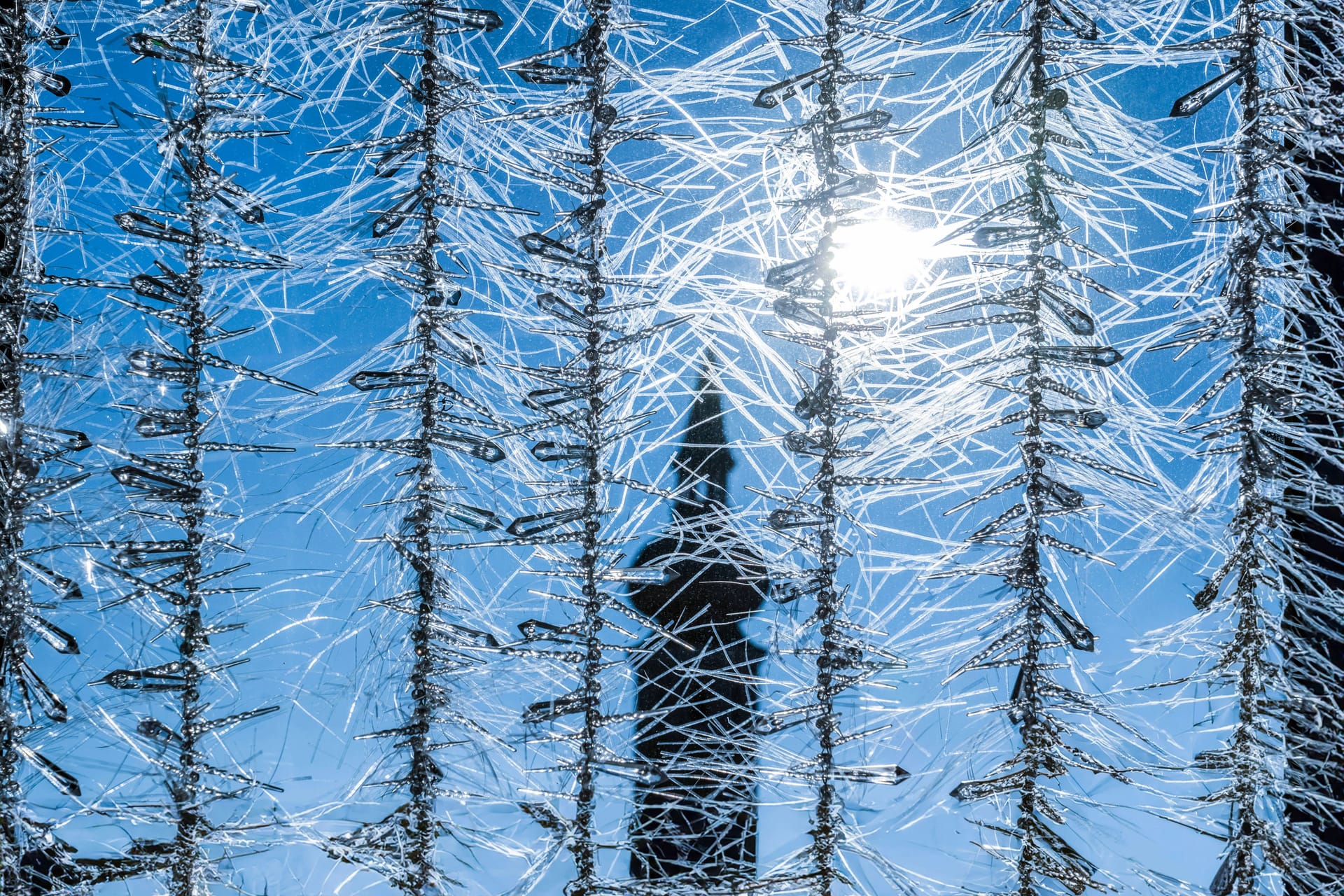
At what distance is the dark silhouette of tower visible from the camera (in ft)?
23.7

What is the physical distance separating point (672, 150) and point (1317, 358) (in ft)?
16.2

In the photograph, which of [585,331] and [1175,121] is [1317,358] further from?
[585,331]

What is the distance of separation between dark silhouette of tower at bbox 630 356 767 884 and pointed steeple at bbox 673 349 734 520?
2cm

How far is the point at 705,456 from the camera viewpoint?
8.08 m

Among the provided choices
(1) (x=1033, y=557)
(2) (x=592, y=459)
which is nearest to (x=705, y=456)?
(2) (x=592, y=459)

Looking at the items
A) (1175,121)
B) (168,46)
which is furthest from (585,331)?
(1175,121)

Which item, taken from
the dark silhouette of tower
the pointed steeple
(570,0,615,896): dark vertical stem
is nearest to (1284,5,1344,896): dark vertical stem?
the dark silhouette of tower

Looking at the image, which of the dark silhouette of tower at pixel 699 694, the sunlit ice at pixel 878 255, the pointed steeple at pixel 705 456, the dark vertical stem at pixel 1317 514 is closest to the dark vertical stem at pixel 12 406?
the dark silhouette of tower at pixel 699 694

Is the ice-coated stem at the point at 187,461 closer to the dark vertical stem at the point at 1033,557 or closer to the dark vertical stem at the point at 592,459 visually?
the dark vertical stem at the point at 592,459

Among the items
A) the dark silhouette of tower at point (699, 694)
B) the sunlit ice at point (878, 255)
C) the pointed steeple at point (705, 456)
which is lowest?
the dark silhouette of tower at point (699, 694)

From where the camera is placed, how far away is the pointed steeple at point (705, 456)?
7500 millimetres

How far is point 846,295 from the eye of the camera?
23.6 ft

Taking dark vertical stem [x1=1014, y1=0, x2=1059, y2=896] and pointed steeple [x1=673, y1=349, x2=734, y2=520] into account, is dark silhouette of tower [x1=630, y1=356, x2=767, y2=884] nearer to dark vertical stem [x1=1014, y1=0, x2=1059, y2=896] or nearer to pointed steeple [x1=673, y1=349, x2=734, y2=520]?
pointed steeple [x1=673, y1=349, x2=734, y2=520]

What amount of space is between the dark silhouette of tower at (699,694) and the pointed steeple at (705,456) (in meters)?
0.02
